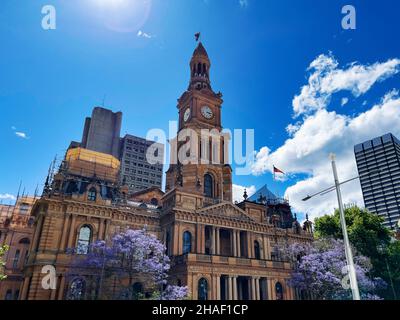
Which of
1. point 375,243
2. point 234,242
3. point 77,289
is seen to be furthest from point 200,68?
point 77,289

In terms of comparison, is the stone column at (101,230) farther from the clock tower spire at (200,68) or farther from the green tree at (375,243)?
the green tree at (375,243)

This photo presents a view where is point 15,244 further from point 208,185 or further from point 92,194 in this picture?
point 208,185

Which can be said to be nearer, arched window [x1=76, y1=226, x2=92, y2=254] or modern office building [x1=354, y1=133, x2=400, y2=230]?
arched window [x1=76, y1=226, x2=92, y2=254]

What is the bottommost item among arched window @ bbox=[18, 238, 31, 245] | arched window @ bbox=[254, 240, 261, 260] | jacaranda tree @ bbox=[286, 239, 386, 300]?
jacaranda tree @ bbox=[286, 239, 386, 300]

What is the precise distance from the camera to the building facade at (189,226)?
34.8 meters

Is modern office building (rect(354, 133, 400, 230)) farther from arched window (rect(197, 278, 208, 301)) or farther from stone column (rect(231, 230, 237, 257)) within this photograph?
arched window (rect(197, 278, 208, 301))

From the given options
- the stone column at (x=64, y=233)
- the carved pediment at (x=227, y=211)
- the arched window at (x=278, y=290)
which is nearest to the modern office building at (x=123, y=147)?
the carved pediment at (x=227, y=211)

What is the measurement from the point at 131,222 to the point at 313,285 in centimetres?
2405

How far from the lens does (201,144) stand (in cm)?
5216

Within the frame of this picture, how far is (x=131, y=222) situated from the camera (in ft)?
131

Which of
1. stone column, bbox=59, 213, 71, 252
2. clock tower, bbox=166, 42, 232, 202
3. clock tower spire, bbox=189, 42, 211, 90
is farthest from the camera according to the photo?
clock tower spire, bbox=189, 42, 211, 90

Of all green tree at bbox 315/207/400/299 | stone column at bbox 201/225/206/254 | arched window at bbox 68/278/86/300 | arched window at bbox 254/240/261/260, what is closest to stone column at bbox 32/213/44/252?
arched window at bbox 68/278/86/300

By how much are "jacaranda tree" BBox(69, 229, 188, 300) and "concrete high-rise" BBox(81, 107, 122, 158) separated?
203 feet

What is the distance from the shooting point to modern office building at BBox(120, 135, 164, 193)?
363ft
